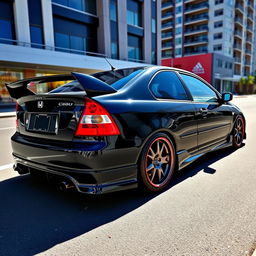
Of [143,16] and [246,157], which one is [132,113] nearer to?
[246,157]

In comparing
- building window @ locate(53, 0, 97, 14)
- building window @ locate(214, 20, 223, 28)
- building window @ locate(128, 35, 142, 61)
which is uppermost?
building window @ locate(214, 20, 223, 28)

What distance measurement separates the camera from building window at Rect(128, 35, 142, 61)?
28.4m

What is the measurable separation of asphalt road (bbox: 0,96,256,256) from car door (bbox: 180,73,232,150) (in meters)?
0.74

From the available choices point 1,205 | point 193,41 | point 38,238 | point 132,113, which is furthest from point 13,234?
point 193,41

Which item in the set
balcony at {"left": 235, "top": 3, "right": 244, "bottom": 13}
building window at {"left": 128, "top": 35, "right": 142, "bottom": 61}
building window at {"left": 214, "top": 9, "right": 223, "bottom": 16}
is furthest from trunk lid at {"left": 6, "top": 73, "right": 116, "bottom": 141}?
balcony at {"left": 235, "top": 3, "right": 244, "bottom": 13}

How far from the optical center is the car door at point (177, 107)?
9.43 feet

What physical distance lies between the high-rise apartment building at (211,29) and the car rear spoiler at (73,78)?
48377 millimetres

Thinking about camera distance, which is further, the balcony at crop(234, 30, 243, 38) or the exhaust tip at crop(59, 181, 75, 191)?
the balcony at crop(234, 30, 243, 38)

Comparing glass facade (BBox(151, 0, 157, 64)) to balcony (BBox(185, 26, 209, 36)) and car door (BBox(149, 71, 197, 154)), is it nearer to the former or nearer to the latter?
balcony (BBox(185, 26, 209, 36))

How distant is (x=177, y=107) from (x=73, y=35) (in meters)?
23.0

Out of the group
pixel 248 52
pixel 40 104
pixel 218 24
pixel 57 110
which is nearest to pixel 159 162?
pixel 57 110

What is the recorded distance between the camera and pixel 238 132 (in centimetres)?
488

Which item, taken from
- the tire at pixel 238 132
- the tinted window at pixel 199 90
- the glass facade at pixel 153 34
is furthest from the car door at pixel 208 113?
the glass facade at pixel 153 34

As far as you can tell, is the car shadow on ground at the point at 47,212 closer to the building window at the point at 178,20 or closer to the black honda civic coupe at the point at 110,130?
the black honda civic coupe at the point at 110,130
